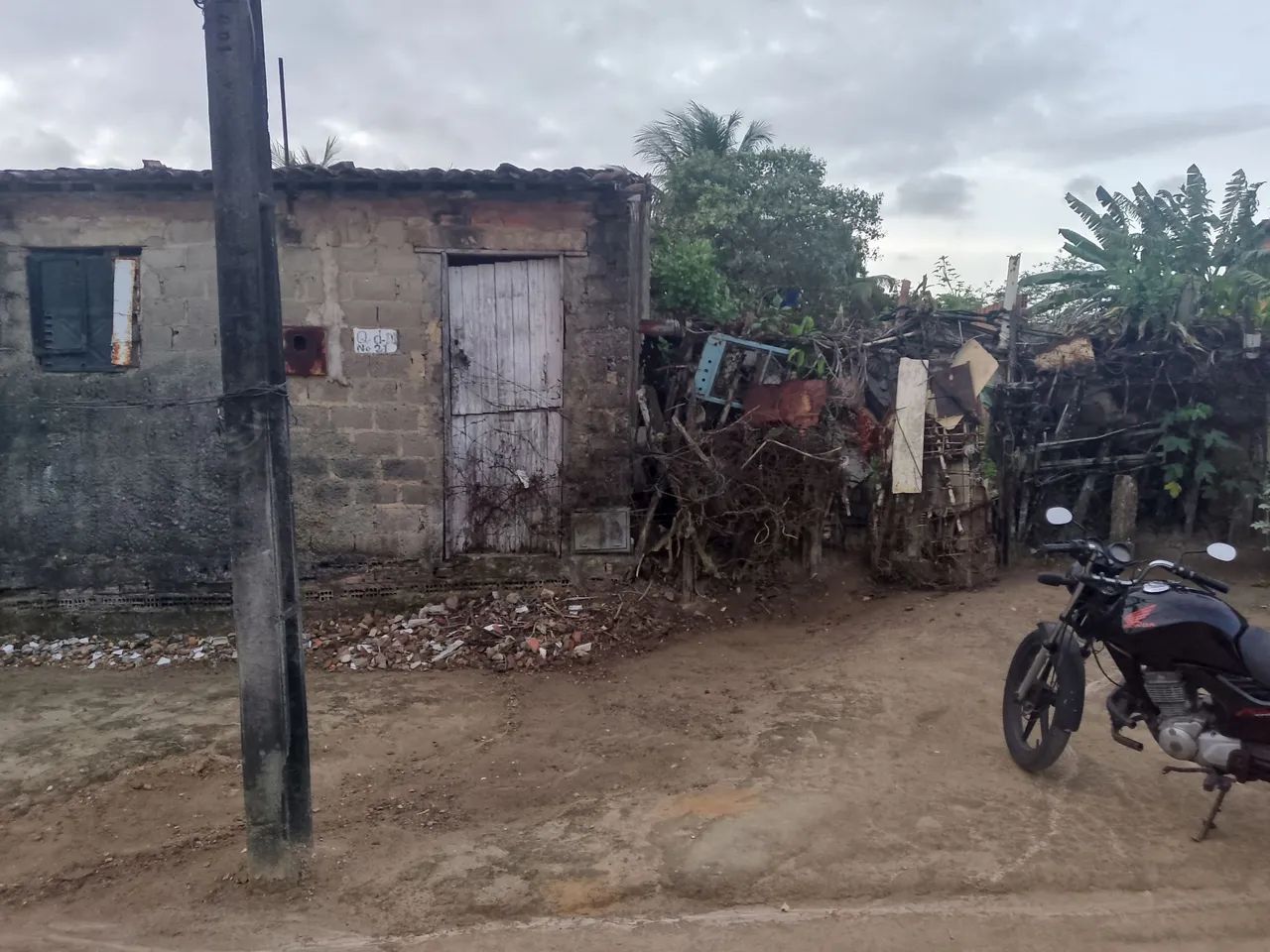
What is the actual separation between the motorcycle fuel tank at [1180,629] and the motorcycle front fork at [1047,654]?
0.24m

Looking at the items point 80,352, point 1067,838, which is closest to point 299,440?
point 80,352

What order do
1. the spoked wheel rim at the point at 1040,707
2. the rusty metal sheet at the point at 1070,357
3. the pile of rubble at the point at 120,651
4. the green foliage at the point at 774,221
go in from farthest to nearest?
the green foliage at the point at 774,221 → the rusty metal sheet at the point at 1070,357 → the pile of rubble at the point at 120,651 → the spoked wheel rim at the point at 1040,707

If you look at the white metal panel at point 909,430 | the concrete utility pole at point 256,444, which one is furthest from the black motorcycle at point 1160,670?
the concrete utility pole at point 256,444

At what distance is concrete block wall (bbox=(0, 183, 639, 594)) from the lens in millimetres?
7055

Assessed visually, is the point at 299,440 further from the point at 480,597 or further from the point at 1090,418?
the point at 1090,418

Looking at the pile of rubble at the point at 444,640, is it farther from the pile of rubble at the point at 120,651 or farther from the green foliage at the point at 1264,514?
the green foliage at the point at 1264,514

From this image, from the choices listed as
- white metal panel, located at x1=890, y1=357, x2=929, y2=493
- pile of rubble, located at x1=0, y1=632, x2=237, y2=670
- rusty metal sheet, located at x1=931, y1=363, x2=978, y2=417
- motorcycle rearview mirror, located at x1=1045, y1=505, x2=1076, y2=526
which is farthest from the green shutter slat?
motorcycle rearview mirror, located at x1=1045, y1=505, x2=1076, y2=526

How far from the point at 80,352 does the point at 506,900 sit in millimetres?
5934

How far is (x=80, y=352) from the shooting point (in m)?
7.25

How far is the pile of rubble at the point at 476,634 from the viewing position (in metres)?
6.58

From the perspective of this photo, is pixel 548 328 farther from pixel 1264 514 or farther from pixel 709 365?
pixel 1264 514

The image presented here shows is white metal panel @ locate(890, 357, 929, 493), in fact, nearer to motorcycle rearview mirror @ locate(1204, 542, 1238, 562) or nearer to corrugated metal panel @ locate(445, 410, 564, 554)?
corrugated metal panel @ locate(445, 410, 564, 554)

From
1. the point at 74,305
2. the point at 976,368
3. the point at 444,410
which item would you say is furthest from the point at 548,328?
the point at 74,305

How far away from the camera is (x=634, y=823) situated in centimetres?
407
